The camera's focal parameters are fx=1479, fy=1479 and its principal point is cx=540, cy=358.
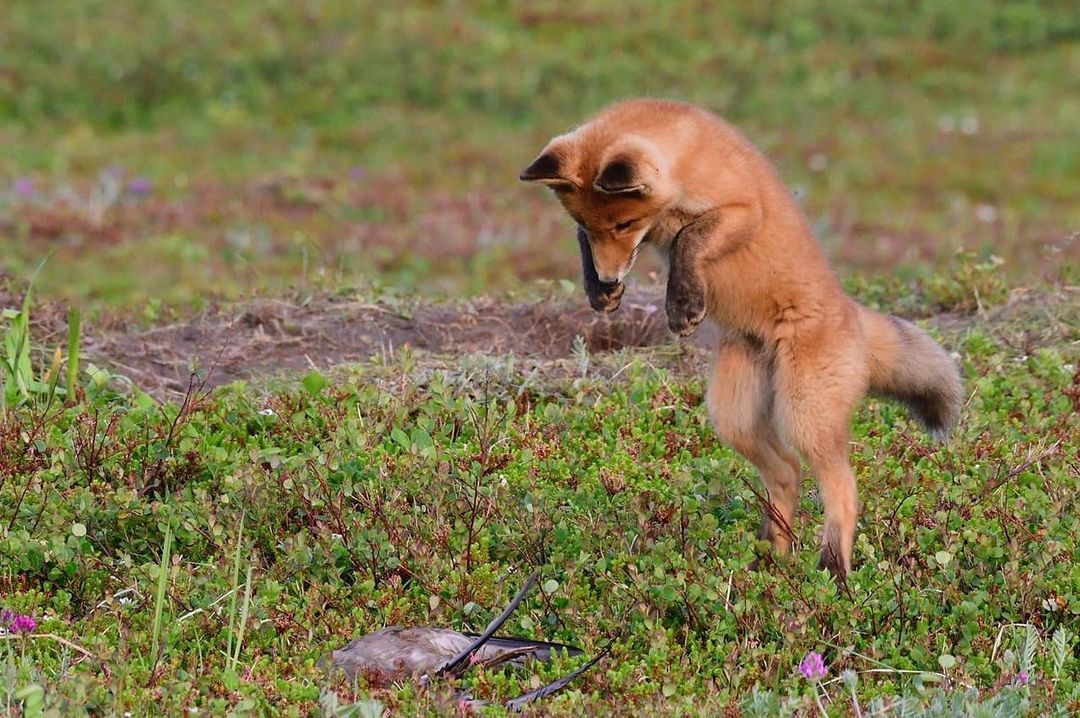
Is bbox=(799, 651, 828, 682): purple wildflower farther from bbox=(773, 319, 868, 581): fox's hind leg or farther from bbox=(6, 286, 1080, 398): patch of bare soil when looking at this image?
bbox=(6, 286, 1080, 398): patch of bare soil

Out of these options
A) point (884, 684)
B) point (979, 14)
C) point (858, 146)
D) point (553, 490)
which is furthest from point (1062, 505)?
point (979, 14)

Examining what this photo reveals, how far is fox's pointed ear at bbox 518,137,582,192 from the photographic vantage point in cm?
527

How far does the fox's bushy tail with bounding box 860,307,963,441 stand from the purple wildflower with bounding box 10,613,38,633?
10.8 feet

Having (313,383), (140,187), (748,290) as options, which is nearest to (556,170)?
(748,290)

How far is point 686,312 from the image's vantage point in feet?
18.1

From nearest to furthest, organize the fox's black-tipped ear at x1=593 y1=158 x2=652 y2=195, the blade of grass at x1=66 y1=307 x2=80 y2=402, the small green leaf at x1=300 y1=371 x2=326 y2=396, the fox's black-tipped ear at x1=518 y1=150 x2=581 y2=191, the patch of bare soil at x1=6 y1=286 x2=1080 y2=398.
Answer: the fox's black-tipped ear at x1=593 y1=158 x2=652 y2=195 < the fox's black-tipped ear at x1=518 y1=150 x2=581 y2=191 < the blade of grass at x1=66 y1=307 x2=80 y2=402 < the small green leaf at x1=300 y1=371 x2=326 y2=396 < the patch of bare soil at x1=6 y1=286 x2=1080 y2=398

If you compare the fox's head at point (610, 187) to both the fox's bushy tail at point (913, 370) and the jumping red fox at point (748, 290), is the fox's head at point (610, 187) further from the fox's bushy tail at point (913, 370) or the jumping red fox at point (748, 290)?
the fox's bushy tail at point (913, 370)

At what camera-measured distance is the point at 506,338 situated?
323 inches

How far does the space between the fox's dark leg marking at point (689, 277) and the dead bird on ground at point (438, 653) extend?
3.84ft

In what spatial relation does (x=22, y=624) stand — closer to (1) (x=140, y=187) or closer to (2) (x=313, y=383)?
(2) (x=313, y=383)

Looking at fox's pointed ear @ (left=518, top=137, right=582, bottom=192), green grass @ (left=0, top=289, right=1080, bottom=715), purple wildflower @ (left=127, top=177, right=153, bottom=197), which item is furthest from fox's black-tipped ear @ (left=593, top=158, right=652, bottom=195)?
purple wildflower @ (left=127, top=177, right=153, bottom=197)

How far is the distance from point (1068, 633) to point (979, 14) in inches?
694

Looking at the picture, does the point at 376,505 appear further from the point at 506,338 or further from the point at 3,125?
the point at 3,125

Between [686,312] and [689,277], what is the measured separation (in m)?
0.13
